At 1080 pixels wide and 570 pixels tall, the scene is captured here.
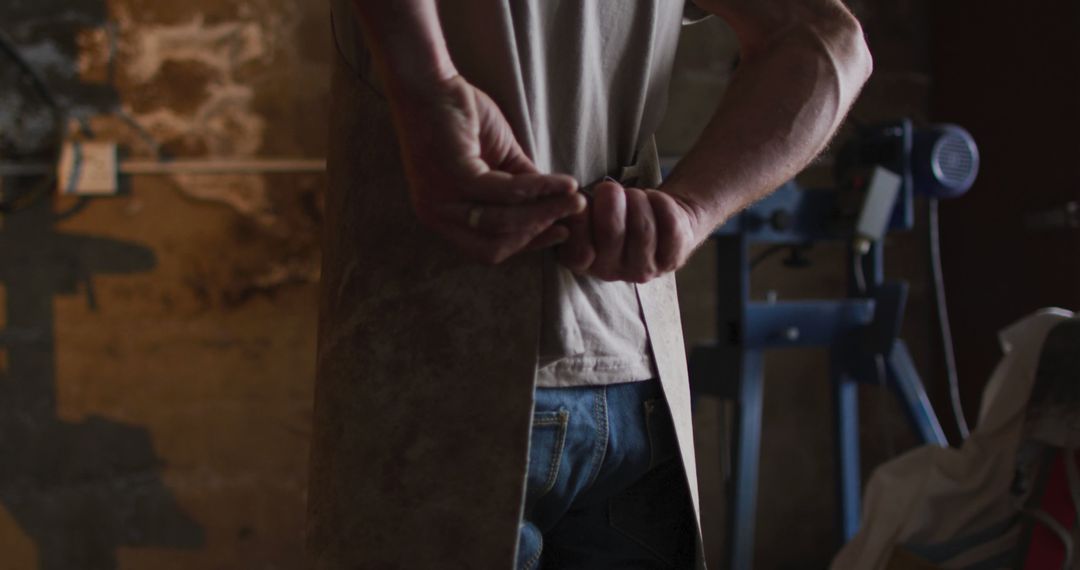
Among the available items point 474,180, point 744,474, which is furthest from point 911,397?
point 474,180

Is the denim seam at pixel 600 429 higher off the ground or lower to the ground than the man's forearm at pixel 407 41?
lower

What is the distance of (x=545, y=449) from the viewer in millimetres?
591

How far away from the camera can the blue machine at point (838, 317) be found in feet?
5.41

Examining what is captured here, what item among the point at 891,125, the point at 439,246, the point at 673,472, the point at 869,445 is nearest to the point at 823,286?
the point at 869,445

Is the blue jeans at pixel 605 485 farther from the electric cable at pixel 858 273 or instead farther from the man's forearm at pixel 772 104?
the electric cable at pixel 858 273

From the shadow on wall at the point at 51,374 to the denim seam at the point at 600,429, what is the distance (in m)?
1.61

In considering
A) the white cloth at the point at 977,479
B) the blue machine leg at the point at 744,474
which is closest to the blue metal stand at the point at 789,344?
the blue machine leg at the point at 744,474

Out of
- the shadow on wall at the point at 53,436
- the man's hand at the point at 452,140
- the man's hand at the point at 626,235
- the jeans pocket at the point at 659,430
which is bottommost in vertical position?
the shadow on wall at the point at 53,436

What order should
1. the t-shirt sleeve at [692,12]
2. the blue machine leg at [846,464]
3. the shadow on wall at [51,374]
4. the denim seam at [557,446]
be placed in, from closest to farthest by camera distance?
1. the denim seam at [557,446]
2. the t-shirt sleeve at [692,12]
3. the blue machine leg at [846,464]
4. the shadow on wall at [51,374]

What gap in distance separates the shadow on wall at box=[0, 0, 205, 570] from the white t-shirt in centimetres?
157

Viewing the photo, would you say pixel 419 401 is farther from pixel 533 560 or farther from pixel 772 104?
pixel 772 104

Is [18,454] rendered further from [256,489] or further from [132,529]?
[256,489]

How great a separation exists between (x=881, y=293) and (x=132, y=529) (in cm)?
178

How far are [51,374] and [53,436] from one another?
0.47 feet
